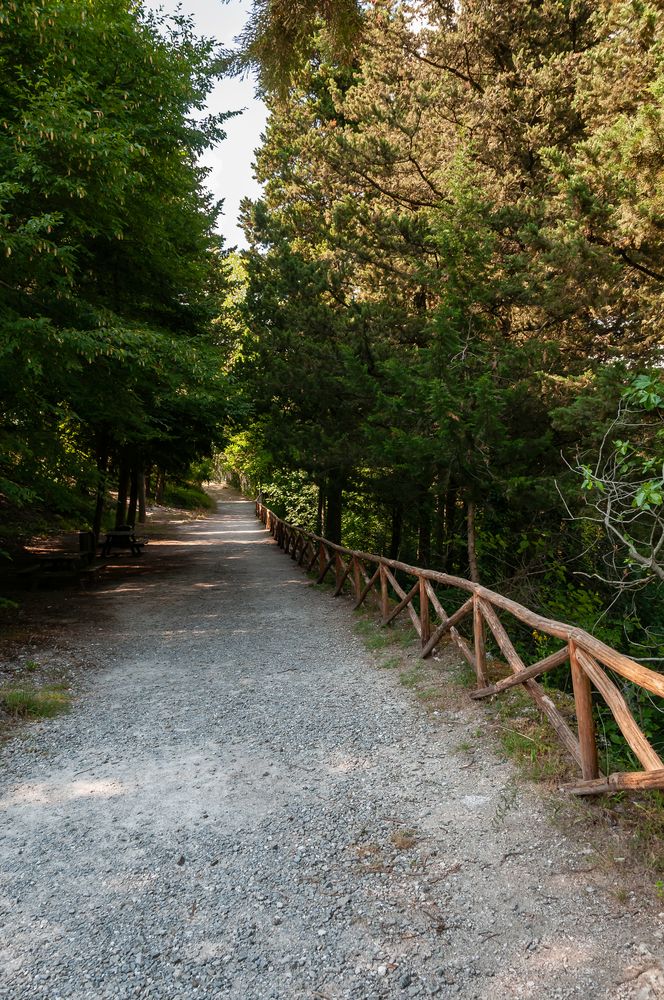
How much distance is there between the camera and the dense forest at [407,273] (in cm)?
627

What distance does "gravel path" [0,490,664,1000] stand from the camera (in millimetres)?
2695

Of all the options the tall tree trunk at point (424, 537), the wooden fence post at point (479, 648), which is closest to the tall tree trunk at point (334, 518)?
the tall tree trunk at point (424, 537)

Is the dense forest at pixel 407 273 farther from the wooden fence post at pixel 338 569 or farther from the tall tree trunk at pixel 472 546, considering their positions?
the wooden fence post at pixel 338 569

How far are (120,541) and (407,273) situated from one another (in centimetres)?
1062

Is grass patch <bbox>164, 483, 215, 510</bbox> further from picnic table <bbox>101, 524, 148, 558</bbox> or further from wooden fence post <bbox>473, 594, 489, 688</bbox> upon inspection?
wooden fence post <bbox>473, 594, 489, 688</bbox>

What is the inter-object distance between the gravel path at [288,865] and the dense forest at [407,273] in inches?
90.0

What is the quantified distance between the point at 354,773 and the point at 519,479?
4071mm

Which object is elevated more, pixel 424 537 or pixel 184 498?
pixel 424 537

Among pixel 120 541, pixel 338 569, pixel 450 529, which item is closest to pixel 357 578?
pixel 338 569

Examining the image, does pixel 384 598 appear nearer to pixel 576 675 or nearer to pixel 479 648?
pixel 479 648

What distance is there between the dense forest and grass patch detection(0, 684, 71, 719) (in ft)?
7.55

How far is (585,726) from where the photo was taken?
375cm

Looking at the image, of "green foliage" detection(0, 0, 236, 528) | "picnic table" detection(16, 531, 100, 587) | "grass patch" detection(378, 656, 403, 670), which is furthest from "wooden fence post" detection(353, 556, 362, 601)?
"picnic table" detection(16, 531, 100, 587)

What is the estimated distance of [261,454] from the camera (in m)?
19.7
